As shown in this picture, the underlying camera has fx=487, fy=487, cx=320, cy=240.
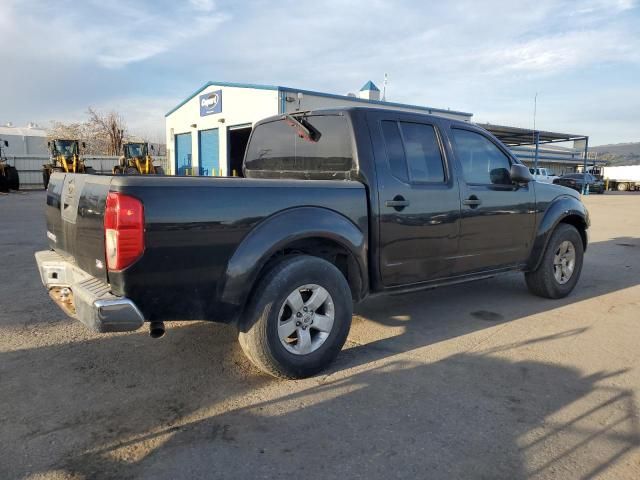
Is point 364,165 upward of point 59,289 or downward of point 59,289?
upward

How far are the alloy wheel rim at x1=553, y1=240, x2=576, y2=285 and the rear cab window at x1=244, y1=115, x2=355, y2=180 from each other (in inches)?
121

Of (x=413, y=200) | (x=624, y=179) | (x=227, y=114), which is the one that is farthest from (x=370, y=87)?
(x=624, y=179)

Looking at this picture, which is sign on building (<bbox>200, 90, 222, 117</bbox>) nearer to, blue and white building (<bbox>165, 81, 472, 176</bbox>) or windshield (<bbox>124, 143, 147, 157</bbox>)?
blue and white building (<bbox>165, 81, 472, 176</bbox>)

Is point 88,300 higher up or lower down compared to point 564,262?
higher up

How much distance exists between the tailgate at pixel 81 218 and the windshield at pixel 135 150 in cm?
2579

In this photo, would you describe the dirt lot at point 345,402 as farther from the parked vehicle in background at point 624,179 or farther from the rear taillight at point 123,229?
the parked vehicle in background at point 624,179

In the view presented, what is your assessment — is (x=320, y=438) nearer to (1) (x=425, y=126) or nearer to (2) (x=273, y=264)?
(2) (x=273, y=264)

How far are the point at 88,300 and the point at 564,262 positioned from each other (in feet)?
16.9

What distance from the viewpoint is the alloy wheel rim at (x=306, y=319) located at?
3.37m

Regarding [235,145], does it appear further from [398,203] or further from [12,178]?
[398,203]

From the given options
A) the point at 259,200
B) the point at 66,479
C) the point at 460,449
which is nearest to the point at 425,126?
the point at 259,200

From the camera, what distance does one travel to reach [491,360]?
385cm

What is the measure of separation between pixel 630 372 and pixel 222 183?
3.31m

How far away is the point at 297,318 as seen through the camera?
135 inches
